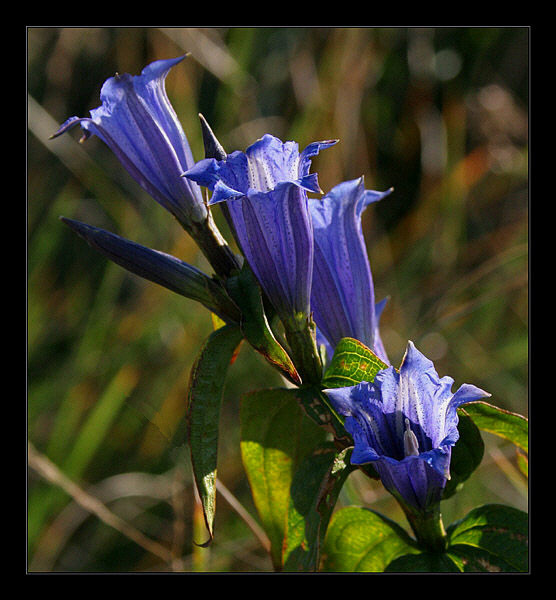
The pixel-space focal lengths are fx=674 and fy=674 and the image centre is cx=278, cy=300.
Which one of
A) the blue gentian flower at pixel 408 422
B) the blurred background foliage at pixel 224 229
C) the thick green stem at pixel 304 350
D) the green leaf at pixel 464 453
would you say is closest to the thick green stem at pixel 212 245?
the thick green stem at pixel 304 350

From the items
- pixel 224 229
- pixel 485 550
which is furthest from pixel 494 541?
A: pixel 224 229

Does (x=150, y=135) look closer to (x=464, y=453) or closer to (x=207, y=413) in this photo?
(x=207, y=413)

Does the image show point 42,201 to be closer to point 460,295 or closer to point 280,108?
point 280,108

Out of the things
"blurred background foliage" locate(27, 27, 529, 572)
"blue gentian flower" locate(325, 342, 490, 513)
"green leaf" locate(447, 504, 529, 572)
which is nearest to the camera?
"blue gentian flower" locate(325, 342, 490, 513)

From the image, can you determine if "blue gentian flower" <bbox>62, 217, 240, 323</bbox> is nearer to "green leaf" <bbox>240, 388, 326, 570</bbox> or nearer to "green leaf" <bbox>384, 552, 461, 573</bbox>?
"green leaf" <bbox>240, 388, 326, 570</bbox>

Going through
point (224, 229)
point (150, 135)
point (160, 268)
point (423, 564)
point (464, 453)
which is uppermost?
point (224, 229)

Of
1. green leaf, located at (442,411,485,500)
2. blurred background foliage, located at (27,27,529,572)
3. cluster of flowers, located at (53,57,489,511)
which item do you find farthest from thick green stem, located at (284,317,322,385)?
blurred background foliage, located at (27,27,529,572)
